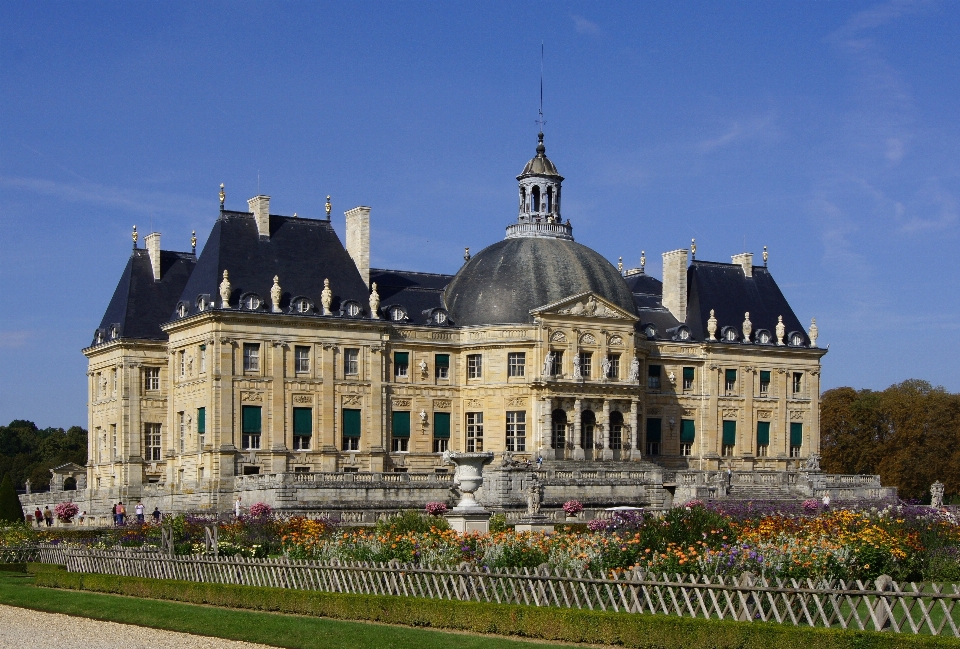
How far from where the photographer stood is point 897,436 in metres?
81.8

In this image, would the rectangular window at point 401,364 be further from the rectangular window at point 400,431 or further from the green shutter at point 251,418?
the green shutter at point 251,418

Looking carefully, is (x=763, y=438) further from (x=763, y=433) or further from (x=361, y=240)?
(x=361, y=240)

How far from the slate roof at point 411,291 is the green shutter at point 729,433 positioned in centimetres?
1564

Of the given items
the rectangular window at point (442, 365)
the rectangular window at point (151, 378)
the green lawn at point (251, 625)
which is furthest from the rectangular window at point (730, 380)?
the green lawn at point (251, 625)

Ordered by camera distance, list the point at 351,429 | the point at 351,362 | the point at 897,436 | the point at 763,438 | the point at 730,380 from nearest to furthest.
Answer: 1. the point at 351,429
2. the point at 351,362
3. the point at 730,380
4. the point at 763,438
5. the point at 897,436

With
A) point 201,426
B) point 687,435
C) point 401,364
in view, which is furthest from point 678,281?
point 201,426

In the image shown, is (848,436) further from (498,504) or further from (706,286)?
(498,504)

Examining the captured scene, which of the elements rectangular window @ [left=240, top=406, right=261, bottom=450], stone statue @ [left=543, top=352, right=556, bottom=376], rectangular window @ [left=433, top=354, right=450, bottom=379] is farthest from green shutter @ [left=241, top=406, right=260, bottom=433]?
stone statue @ [left=543, top=352, right=556, bottom=376]

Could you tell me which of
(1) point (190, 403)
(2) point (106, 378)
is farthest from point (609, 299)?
(2) point (106, 378)

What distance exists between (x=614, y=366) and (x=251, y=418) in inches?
670

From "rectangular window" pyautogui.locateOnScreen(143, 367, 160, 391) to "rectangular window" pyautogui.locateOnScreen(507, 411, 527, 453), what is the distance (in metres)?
16.0

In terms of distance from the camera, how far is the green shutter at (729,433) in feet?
237

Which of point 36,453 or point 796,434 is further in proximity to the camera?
point 36,453

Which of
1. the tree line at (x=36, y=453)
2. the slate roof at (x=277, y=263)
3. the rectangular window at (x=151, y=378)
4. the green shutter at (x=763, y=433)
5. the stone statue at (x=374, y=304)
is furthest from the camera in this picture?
the tree line at (x=36, y=453)
